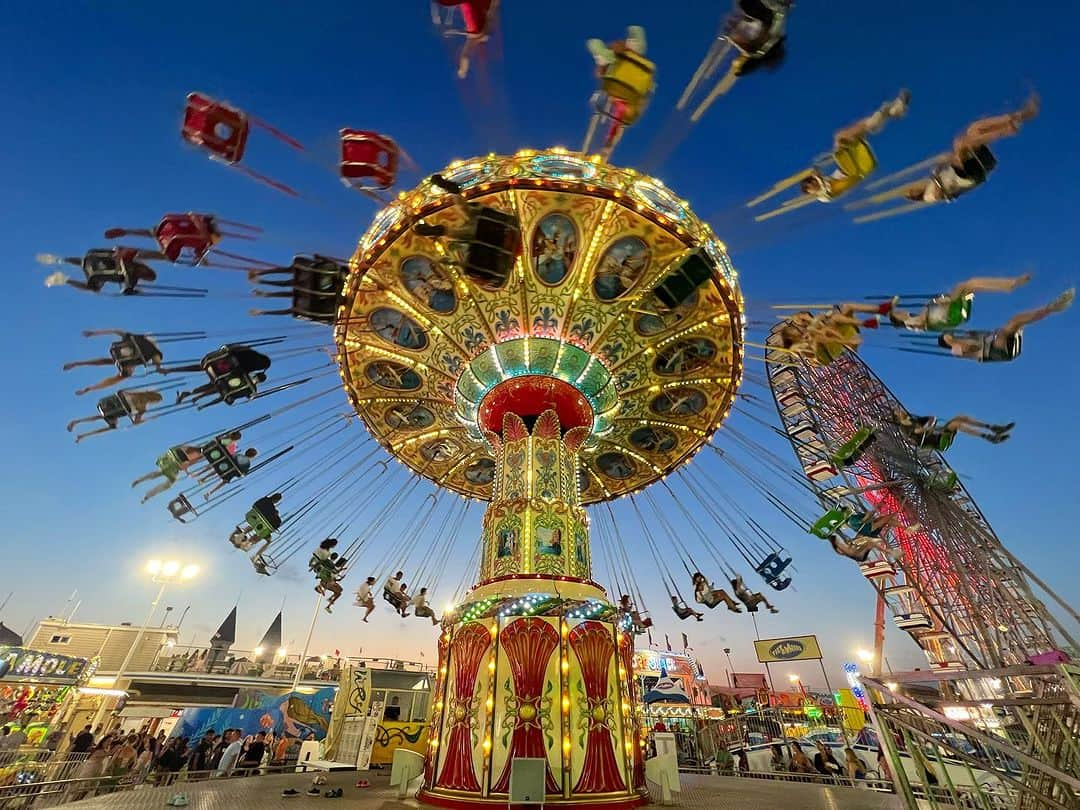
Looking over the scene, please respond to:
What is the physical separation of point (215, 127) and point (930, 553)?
26.3m

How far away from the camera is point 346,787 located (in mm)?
10633

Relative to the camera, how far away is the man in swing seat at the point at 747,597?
1302 cm

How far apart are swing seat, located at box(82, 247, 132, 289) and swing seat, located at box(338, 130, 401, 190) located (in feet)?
13.2

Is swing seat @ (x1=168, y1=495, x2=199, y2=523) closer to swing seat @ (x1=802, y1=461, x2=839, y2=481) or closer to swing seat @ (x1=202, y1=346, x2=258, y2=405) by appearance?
swing seat @ (x1=202, y1=346, x2=258, y2=405)

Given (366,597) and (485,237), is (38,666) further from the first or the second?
(485,237)

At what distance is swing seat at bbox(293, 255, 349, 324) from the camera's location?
8.78 m

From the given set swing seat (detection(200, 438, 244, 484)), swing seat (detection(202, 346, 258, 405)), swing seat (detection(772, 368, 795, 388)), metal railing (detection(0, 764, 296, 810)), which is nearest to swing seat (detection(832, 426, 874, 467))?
swing seat (detection(202, 346, 258, 405))

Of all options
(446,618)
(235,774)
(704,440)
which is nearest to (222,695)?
(235,774)

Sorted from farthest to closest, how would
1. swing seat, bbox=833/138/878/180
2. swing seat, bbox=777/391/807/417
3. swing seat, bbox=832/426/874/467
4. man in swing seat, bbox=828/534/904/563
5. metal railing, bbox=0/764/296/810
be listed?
1. swing seat, bbox=777/391/807/417
2. man in swing seat, bbox=828/534/904/563
3. swing seat, bbox=832/426/874/467
4. metal railing, bbox=0/764/296/810
5. swing seat, bbox=833/138/878/180

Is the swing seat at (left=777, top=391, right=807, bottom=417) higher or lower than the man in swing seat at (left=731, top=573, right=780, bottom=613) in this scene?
higher

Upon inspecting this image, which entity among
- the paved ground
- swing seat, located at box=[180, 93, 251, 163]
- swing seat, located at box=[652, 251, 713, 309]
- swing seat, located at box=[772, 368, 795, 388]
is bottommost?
the paved ground

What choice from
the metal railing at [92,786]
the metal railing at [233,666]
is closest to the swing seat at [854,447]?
the metal railing at [92,786]

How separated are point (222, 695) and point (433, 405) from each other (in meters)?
30.5

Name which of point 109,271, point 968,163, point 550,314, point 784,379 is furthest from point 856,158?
point 784,379
